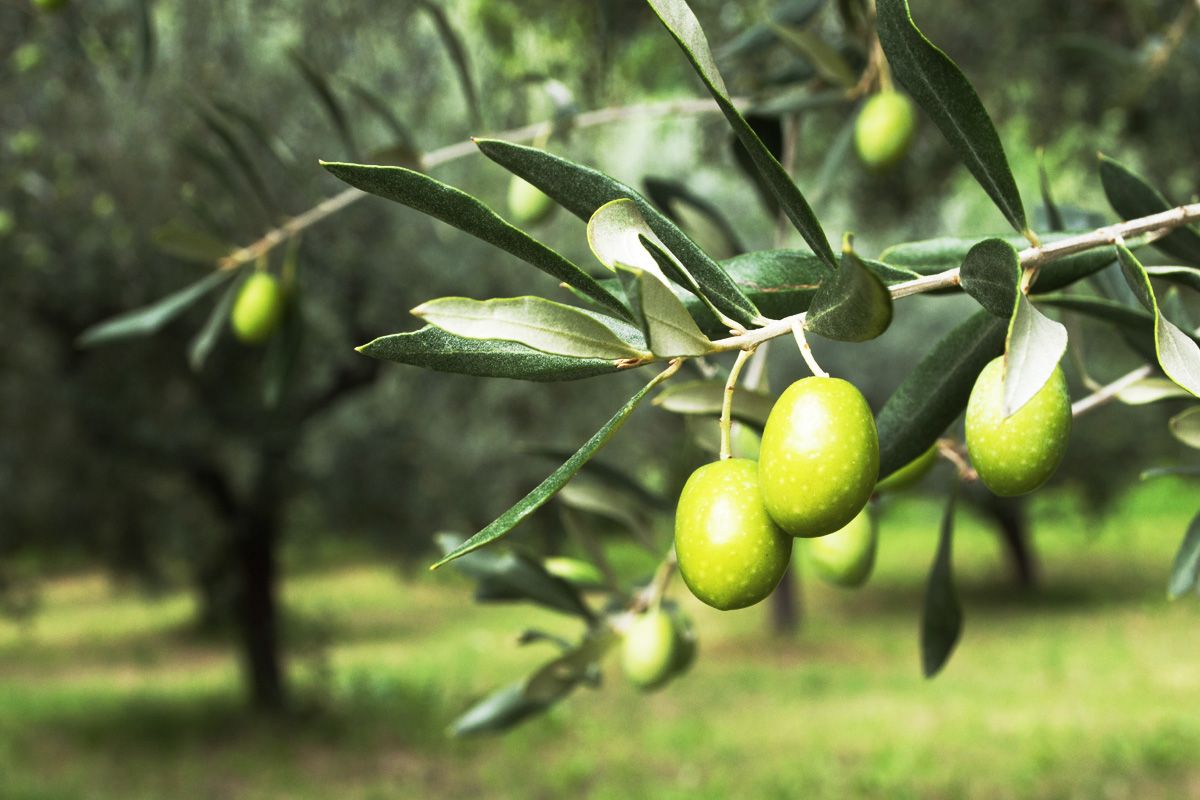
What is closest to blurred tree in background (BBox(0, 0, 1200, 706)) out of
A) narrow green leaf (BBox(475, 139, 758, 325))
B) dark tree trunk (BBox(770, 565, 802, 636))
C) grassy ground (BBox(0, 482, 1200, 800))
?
narrow green leaf (BBox(475, 139, 758, 325))

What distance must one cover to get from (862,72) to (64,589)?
62.8 ft

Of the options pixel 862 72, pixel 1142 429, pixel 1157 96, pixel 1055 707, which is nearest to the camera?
pixel 862 72

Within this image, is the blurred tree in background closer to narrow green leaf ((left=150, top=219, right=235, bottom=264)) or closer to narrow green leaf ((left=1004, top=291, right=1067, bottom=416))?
narrow green leaf ((left=150, top=219, right=235, bottom=264))

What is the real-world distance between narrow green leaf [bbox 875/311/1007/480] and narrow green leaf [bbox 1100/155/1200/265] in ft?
0.53

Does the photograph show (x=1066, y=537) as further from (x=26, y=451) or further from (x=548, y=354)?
(x=548, y=354)

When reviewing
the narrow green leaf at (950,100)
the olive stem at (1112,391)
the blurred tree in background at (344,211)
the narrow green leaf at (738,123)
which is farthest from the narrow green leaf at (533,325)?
the blurred tree in background at (344,211)

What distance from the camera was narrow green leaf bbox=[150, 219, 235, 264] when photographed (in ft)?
4.66

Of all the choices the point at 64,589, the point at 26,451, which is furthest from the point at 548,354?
the point at 64,589

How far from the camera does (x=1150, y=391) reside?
0.96 metres

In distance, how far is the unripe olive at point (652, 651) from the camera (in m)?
1.26

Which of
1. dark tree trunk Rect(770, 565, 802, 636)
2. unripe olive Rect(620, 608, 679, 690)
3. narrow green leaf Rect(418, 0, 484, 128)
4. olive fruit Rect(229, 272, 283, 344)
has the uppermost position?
narrow green leaf Rect(418, 0, 484, 128)

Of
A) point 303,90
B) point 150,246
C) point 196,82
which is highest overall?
point 196,82

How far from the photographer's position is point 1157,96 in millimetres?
3289

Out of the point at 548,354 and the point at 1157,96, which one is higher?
the point at 548,354
